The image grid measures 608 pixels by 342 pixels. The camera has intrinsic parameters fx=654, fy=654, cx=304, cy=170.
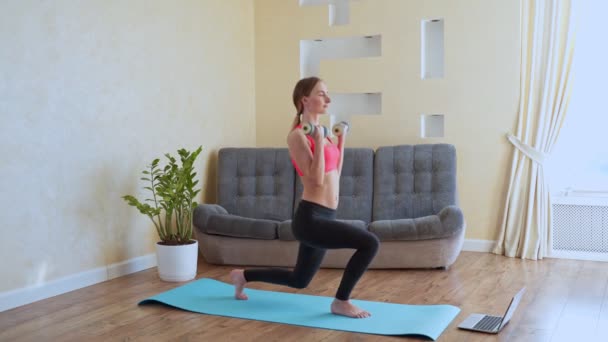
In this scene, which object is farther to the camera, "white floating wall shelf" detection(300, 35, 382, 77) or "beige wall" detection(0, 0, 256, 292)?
"white floating wall shelf" detection(300, 35, 382, 77)

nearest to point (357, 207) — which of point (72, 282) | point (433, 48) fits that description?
point (433, 48)

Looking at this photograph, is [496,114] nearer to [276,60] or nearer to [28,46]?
[276,60]

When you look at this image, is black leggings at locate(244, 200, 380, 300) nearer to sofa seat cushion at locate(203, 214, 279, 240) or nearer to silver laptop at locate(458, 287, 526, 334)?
silver laptop at locate(458, 287, 526, 334)

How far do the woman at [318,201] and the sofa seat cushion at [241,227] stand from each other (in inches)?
55.7

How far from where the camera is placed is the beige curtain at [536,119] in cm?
520

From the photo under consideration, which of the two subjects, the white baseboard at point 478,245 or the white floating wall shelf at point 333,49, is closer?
the white baseboard at point 478,245

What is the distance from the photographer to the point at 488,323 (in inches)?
134

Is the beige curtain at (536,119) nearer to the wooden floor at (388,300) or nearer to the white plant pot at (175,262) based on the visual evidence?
the wooden floor at (388,300)

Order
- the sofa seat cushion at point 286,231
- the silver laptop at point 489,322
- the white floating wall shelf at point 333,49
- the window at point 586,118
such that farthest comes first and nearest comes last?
the white floating wall shelf at point 333,49 → the window at point 586,118 → the sofa seat cushion at point 286,231 → the silver laptop at point 489,322

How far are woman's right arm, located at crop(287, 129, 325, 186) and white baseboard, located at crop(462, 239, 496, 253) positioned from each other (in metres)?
2.66

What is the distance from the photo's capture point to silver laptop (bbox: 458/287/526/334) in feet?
10.8

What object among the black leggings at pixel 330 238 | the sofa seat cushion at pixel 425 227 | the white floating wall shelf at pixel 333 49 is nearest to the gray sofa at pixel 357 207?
the sofa seat cushion at pixel 425 227

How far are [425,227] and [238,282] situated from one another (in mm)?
1551

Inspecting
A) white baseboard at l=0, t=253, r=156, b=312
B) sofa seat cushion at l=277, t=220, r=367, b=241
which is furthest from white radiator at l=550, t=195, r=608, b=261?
white baseboard at l=0, t=253, r=156, b=312
